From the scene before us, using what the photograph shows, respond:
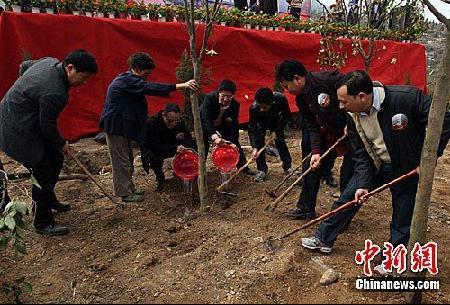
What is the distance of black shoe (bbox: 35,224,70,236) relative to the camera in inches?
149

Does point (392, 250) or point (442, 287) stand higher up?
point (392, 250)

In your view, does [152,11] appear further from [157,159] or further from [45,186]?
[45,186]

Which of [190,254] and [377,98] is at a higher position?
[377,98]

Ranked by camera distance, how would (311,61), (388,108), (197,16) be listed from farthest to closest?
(311,61), (197,16), (388,108)

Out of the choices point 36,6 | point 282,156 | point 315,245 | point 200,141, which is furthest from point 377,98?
point 36,6

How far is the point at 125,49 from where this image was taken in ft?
20.6

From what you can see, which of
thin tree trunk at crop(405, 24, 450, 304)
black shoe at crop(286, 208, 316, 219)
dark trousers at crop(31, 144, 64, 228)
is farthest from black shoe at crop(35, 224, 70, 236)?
thin tree trunk at crop(405, 24, 450, 304)

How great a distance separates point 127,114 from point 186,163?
33.1 inches

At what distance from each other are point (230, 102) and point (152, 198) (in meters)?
1.47

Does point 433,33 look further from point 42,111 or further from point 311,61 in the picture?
point 42,111

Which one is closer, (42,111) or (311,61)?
(42,111)

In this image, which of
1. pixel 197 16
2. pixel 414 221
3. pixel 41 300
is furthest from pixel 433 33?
pixel 41 300

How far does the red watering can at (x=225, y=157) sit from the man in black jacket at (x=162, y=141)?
35 cm

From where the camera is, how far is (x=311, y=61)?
→ 862 centimetres
